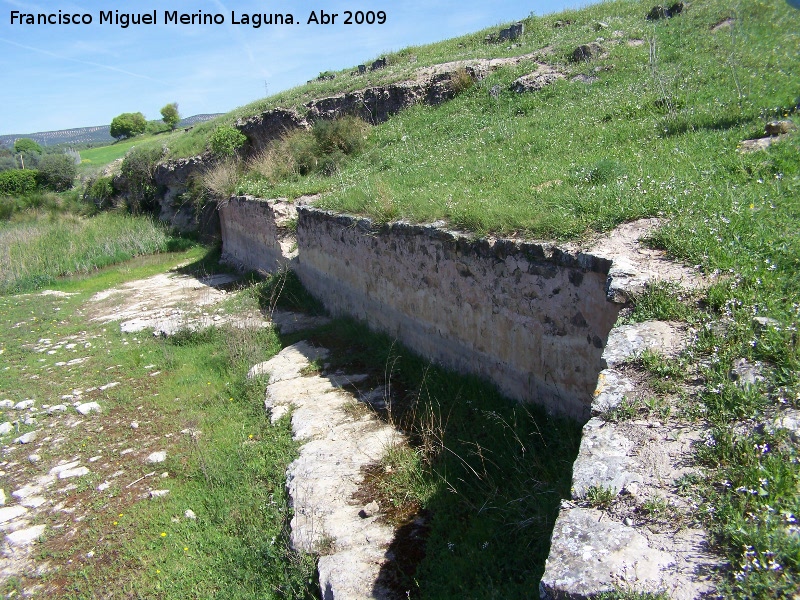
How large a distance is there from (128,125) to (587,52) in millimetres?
53588

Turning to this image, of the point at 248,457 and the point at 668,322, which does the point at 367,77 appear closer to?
the point at 248,457

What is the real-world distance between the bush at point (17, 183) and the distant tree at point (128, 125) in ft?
91.3

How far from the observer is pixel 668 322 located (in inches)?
128

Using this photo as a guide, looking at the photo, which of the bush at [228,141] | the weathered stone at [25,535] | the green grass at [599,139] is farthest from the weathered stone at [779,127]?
the bush at [228,141]

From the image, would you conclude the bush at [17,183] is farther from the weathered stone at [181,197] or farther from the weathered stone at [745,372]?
the weathered stone at [745,372]

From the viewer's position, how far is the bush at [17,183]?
92.9 feet

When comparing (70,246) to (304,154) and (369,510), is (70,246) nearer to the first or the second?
(304,154)

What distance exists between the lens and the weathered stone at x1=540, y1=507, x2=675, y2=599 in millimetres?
1858

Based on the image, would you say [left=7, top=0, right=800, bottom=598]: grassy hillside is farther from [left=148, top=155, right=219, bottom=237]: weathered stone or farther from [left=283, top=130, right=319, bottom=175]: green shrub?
[left=148, top=155, right=219, bottom=237]: weathered stone

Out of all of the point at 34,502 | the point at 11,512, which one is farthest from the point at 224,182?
the point at 11,512

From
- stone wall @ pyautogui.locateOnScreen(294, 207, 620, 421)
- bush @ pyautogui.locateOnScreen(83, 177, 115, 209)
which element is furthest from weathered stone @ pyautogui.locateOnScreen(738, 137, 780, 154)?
bush @ pyautogui.locateOnScreen(83, 177, 115, 209)

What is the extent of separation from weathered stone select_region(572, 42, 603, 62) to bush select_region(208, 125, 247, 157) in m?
10.2

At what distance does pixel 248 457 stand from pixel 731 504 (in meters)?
4.12

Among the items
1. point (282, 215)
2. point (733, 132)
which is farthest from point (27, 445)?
point (733, 132)
